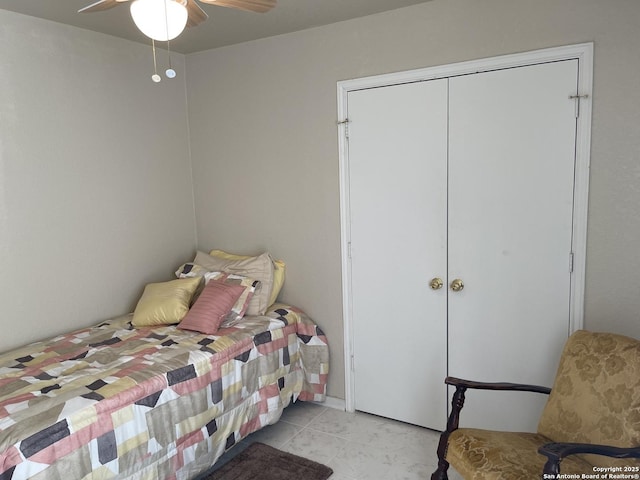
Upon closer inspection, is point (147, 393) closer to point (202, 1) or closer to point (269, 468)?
point (269, 468)

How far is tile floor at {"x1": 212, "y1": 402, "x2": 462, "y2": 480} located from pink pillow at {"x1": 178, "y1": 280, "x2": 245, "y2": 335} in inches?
30.7

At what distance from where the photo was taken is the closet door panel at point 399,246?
2.84 m

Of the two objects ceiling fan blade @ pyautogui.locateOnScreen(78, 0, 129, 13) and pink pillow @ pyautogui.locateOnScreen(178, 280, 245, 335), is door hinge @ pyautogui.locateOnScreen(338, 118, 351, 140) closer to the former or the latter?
pink pillow @ pyautogui.locateOnScreen(178, 280, 245, 335)

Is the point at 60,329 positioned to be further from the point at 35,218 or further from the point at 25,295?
the point at 35,218

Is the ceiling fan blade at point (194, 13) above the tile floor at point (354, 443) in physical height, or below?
above

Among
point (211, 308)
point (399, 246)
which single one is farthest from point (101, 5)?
point (399, 246)

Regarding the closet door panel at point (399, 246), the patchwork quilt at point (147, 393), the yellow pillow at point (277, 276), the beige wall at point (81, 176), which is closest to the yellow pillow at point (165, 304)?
the patchwork quilt at point (147, 393)

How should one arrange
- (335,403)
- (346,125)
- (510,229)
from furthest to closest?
(335,403) → (346,125) → (510,229)

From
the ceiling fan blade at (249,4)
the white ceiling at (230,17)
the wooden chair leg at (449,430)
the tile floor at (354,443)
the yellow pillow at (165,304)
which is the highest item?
the white ceiling at (230,17)

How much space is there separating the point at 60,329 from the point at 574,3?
11.1 feet

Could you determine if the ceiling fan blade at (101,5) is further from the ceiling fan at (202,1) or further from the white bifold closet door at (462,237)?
the white bifold closet door at (462,237)

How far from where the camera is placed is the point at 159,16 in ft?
5.28

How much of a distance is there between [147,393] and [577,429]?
1.90 m

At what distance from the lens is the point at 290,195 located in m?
3.38
